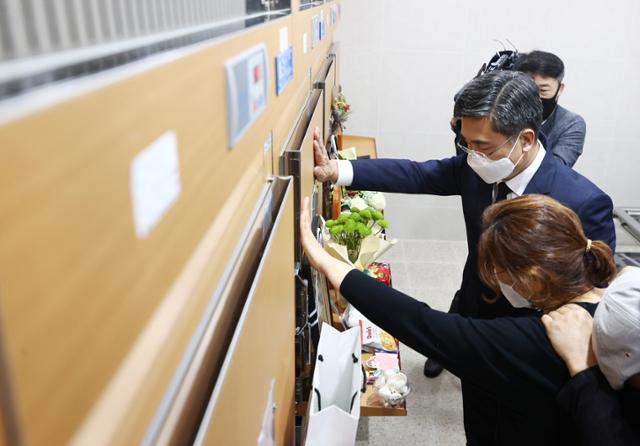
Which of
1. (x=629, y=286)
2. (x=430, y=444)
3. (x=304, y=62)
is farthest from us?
(x=430, y=444)

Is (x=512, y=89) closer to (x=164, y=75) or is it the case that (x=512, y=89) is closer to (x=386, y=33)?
(x=164, y=75)

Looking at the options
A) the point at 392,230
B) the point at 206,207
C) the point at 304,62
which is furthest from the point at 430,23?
the point at 206,207

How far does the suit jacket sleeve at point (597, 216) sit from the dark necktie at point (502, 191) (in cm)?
24

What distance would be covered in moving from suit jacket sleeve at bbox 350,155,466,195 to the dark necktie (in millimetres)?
269

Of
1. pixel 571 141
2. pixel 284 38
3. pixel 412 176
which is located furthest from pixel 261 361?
pixel 571 141

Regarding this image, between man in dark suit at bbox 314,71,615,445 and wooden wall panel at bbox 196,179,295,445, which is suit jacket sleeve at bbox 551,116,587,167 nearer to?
man in dark suit at bbox 314,71,615,445

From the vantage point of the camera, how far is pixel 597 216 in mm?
1580

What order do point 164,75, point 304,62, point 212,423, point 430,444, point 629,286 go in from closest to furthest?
point 164,75
point 212,423
point 629,286
point 304,62
point 430,444

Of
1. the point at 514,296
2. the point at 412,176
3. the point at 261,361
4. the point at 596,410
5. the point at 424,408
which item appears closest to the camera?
the point at 261,361

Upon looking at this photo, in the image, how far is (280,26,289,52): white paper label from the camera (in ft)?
2.99

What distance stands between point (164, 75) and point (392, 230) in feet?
14.5

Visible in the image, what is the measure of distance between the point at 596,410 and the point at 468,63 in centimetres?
351

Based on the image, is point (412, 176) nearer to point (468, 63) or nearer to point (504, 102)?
point (504, 102)

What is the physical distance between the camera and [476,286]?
1839mm
